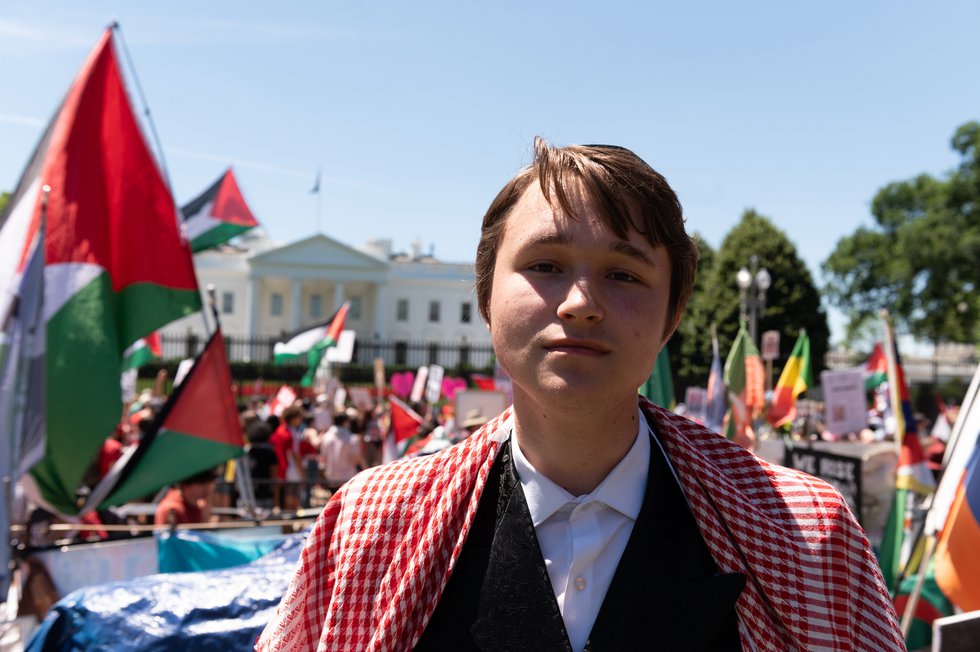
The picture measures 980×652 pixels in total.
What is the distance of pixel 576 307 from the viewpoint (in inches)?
49.9

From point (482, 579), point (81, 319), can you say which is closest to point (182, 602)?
point (482, 579)

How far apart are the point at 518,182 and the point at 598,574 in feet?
2.11

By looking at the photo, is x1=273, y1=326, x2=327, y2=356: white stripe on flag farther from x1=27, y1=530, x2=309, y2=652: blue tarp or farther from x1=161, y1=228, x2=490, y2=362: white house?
x1=161, y1=228, x2=490, y2=362: white house

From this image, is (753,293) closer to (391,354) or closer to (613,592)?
(613,592)

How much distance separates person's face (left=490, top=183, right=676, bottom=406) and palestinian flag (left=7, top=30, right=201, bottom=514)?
3.67 meters

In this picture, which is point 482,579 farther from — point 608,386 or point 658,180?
point 658,180

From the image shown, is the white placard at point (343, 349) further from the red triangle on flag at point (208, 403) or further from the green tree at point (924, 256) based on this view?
the green tree at point (924, 256)

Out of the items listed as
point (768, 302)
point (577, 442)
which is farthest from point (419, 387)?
point (768, 302)

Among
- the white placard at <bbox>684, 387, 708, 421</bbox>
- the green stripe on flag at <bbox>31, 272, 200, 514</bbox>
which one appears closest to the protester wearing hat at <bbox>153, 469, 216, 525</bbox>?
the green stripe on flag at <bbox>31, 272, 200, 514</bbox>

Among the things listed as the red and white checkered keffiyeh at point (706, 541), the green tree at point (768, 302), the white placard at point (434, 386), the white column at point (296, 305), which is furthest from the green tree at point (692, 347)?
the white column at point (296, 305)

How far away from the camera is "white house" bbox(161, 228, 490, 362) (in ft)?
238

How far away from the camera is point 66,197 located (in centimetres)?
485

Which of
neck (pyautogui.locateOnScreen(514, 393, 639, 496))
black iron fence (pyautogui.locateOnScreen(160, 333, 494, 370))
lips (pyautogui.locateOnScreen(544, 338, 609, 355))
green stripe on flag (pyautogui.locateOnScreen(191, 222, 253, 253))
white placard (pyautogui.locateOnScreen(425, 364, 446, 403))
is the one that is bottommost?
black iron fence (pyautogui.locateOnScreen(160, 333, 494, 370))

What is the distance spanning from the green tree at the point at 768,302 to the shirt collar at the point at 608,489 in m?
38.7
